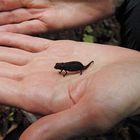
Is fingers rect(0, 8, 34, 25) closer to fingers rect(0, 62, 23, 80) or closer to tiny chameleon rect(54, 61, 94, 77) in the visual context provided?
fingers rect(0, 62, 23, 80)

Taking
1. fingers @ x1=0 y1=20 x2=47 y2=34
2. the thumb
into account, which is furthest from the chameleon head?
fingers @ x1=0 y1=20 x2=47 y2=34

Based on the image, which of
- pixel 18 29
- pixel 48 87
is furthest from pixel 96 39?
pixel 48 87

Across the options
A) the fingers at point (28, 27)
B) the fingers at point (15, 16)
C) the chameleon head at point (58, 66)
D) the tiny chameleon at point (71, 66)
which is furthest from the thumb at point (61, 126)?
the fingers at point (15, 16)

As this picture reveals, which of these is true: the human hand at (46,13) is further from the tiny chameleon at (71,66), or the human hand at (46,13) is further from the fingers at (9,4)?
the tiny chameleon at (71,66)

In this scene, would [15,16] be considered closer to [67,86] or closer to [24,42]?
[24,42]

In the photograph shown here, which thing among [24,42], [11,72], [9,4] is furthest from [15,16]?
[11,72]

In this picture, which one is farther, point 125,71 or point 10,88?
point 10,88

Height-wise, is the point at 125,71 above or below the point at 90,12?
above

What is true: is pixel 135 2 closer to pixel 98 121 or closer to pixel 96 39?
pixel 96 39
